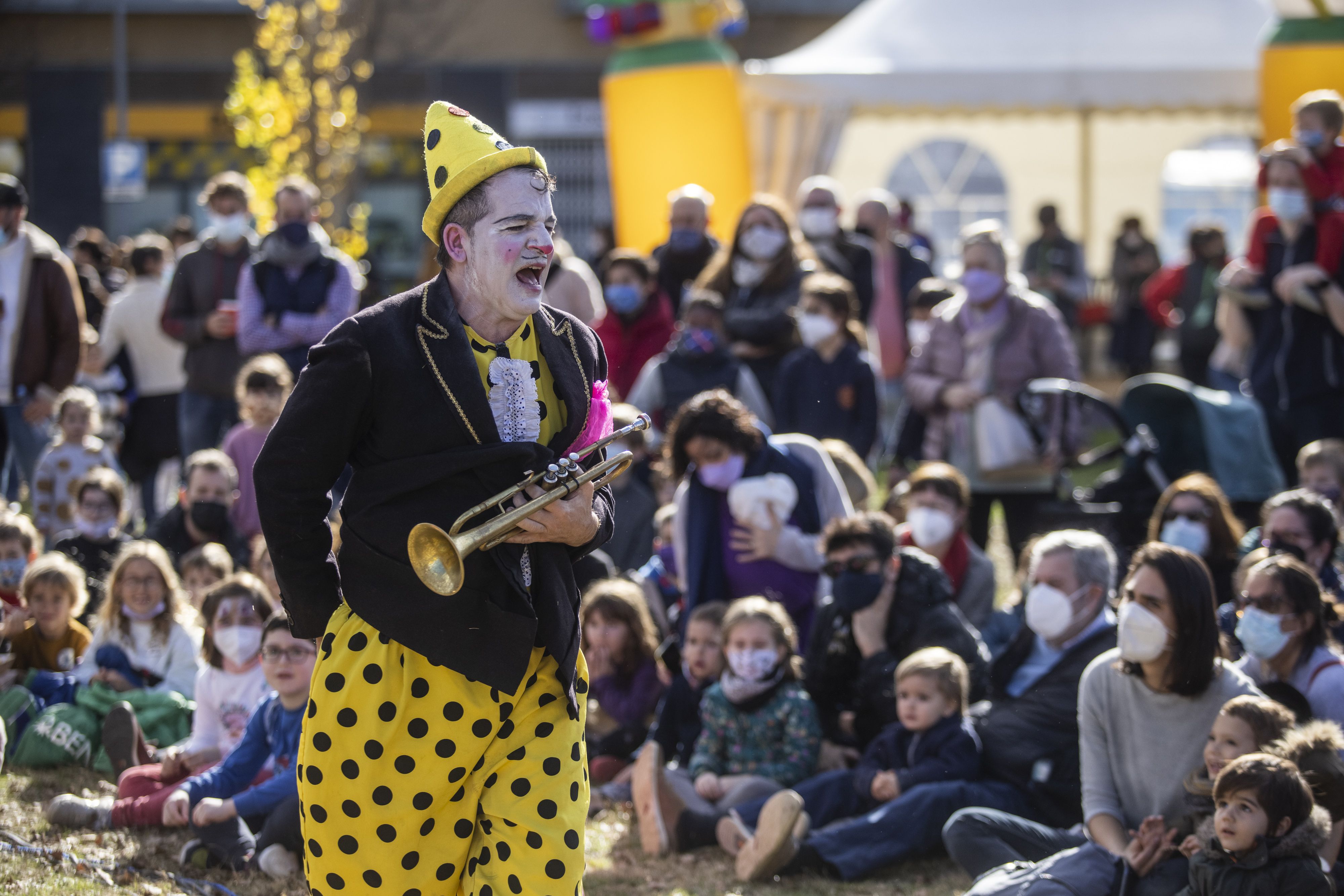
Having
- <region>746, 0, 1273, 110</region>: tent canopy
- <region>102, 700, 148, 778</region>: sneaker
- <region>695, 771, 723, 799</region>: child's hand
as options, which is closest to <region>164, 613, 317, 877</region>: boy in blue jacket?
<region>102, 700, 148, 778</region>: sneaker

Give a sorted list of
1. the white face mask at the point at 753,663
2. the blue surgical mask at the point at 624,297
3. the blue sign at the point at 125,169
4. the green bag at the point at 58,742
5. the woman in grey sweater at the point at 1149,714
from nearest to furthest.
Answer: the woman in grey sweater at the point at 1149,714
the white face mask at the point at 753,663
the green bag at the point at 58,742
the blue surgical mask at the point at 624,297
the blue sign at the point at 125,169

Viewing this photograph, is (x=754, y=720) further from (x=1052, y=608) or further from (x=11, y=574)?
(x=11, y=574)

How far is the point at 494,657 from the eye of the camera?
113 inches

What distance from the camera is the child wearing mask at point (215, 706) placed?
5488 millimetres

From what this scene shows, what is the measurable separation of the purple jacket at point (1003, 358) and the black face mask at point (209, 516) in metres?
3.28

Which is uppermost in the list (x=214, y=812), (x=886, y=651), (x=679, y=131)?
(x=679, y=131)

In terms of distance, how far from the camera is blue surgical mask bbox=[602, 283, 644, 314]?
8.86 metres

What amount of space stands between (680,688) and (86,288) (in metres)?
6.88

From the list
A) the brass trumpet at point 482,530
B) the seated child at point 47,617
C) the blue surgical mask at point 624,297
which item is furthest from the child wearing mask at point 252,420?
the brass trumpet at point 482,530

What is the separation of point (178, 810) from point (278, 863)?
525mm

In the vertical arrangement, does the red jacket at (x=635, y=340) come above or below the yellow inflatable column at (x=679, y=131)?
below

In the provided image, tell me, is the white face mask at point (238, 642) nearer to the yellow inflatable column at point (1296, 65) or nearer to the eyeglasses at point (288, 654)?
the eyeglasses at point (288, 654)

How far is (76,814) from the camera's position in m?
5.27

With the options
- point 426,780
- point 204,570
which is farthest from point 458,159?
point 204,570
